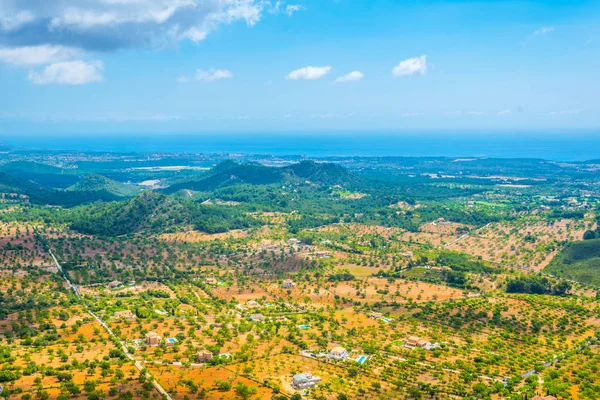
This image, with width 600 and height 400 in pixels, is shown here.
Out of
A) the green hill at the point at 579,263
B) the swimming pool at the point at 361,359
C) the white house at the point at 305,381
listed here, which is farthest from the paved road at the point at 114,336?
the green hill at the point at 579,263

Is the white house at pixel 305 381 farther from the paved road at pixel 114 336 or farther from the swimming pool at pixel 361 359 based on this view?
the paved road at pixel 114 336

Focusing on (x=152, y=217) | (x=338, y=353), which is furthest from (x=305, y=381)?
(x=152, y=217)

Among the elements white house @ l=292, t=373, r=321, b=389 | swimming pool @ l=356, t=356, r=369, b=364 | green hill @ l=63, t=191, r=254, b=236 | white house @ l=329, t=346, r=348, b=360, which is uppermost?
green hill @ l=63, t=191, r=254, b=236

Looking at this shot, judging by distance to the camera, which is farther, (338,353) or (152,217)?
(152,217)

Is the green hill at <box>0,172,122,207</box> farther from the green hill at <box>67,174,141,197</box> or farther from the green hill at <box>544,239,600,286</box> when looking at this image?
the green hill at <box>544,239,600,286</box>

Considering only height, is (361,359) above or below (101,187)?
below

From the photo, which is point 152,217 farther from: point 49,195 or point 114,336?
point 114,336

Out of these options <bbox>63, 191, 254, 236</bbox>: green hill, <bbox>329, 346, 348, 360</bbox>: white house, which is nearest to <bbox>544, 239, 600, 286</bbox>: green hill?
<bbox>329, 346, 348, 360</bbox>: white house

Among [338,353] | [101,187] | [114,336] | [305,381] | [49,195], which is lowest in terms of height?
[338,353]
